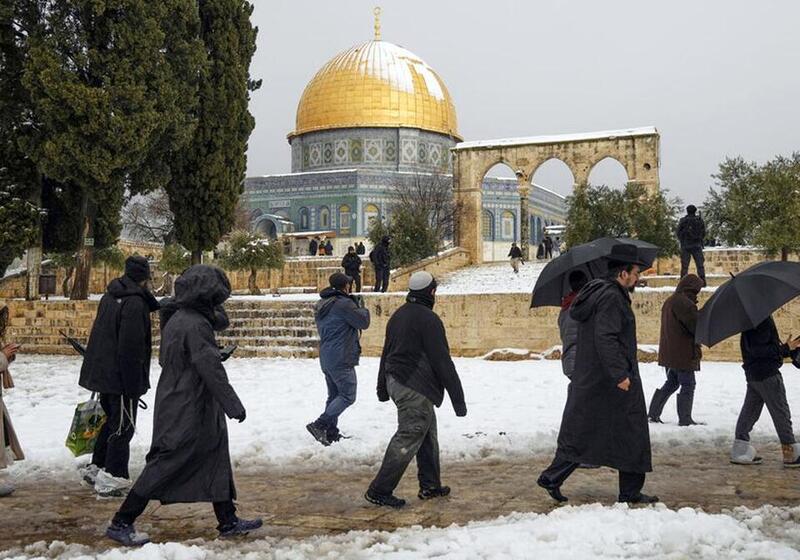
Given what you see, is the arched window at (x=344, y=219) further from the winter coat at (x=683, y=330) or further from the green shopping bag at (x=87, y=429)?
the green shopping bag at (x=87, y=429)

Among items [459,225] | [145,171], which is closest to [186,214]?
[145,171]

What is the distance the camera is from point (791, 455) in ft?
19.9

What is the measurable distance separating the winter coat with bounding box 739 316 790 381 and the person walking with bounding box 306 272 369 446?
3.03m

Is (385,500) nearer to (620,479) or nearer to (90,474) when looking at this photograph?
(620,479)

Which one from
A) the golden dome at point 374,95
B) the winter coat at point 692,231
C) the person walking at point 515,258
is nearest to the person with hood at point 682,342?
the winter coat at point 692,231

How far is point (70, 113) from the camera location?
14891 millimetres

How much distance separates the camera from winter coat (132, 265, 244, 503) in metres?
4.25

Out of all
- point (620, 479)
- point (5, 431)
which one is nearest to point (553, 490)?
point (620, 479)

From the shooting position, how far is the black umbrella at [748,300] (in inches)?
229

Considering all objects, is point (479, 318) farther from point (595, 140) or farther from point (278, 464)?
point (595, 140)

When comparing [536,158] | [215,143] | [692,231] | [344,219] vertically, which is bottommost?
[692,231]

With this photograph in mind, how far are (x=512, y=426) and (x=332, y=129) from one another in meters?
39.3

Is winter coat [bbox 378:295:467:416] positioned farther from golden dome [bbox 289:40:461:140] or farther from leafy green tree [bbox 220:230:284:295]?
golden dome [bbox 289:40:461:140]

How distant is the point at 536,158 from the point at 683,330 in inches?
714
